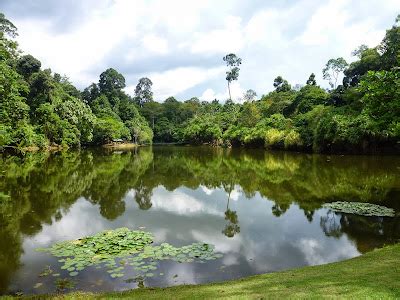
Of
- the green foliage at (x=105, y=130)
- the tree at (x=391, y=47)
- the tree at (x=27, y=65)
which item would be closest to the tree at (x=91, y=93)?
the green foliage at (x=105, y=130)

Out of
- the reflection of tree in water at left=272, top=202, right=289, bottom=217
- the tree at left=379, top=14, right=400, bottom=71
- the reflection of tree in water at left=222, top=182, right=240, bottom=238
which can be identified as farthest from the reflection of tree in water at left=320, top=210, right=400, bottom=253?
the tree at left=379, top=14, right=400, bottom=71

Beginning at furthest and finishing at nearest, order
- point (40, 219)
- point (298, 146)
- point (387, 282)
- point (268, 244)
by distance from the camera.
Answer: point (298, 146) → point (40, 219) → point (268, 244) → point (387, 282)

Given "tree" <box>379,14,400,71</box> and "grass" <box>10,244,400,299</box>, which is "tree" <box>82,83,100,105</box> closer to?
"tree" <box>379,14,400,71</box>

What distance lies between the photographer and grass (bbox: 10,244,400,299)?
5938 millimetres

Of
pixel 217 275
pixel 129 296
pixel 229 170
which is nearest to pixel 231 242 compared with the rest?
pixel 217 275

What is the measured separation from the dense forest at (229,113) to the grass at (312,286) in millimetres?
4638

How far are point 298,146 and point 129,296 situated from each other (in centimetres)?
4518

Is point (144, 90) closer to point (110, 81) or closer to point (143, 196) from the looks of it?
point (110, 81)

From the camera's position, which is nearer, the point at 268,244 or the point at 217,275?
the point at 217,275

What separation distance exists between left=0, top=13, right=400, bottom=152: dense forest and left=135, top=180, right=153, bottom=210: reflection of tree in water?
624 cm

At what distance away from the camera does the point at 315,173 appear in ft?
85.8

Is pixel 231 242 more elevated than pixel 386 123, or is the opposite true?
pixel 386 123

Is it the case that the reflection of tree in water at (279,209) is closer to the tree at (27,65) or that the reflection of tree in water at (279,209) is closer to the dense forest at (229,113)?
the dense forest at (229,113)

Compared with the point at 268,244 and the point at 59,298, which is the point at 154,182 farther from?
the point at 59,298
